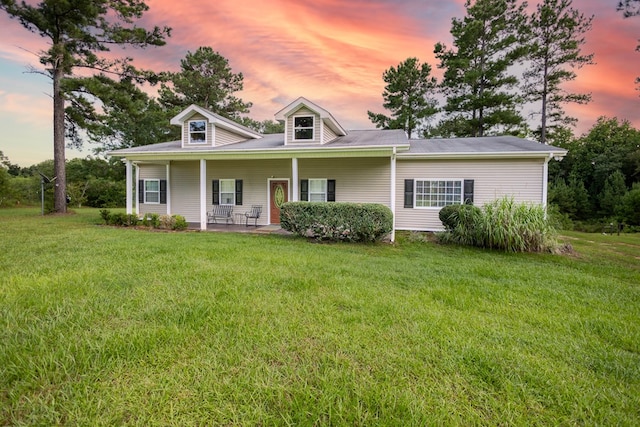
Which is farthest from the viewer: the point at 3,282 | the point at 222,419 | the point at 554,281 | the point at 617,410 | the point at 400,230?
the point at 400,230

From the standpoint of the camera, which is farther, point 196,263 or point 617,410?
point 196,263

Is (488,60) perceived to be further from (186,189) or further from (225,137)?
(186,189)

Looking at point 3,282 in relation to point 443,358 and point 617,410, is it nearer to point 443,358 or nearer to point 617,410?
point 443,358

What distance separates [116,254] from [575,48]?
29.1 meters

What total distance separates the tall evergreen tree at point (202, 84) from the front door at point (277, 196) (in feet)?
52.2

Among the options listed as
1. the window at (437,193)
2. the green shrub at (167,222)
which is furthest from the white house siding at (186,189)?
the window at (437,193)

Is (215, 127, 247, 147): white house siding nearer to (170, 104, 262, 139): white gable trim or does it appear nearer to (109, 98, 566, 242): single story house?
(109, 98, 566, 242): single story house

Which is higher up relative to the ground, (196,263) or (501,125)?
(501,125)

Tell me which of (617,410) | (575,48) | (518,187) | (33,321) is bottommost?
(617,410)

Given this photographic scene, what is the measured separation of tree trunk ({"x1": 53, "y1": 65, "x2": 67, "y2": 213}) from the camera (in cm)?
1454

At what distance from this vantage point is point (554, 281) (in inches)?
204

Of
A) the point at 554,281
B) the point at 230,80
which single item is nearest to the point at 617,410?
the point at 554,281

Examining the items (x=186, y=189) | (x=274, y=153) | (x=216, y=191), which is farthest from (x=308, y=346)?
(x=186, y=189)

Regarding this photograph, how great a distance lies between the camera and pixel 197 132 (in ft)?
43.3
